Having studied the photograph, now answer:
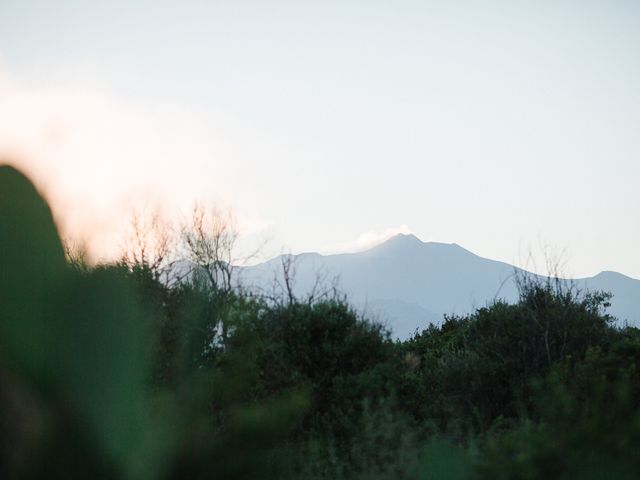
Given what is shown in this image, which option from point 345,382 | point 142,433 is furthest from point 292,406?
point 345,382

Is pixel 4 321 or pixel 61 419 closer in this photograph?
pixel 61 419

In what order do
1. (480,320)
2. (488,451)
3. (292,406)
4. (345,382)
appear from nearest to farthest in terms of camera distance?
1. (292,406)
2. (488,451)
3. (345,382)
4. (480,320)

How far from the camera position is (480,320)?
22250 mm

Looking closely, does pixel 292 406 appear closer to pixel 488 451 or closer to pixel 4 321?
pixel 4 321

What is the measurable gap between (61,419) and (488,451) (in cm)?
397

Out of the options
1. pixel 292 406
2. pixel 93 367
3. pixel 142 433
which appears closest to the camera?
pixel 292 406

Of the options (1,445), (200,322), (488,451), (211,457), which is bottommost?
(488,451)

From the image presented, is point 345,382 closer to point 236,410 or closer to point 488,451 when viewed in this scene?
point 488,451

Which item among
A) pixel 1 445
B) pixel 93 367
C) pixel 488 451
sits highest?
pixel 93 367

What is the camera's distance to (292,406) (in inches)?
147

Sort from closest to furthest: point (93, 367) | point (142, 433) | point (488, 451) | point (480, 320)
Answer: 1. point (142, 433)
2. point (93, 367)
3. point (488, 451)
4. point (480, 320)

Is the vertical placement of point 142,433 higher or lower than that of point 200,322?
lower

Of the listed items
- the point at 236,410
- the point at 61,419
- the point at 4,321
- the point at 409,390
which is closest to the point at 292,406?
the point at 236,410

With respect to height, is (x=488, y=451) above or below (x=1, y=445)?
below
